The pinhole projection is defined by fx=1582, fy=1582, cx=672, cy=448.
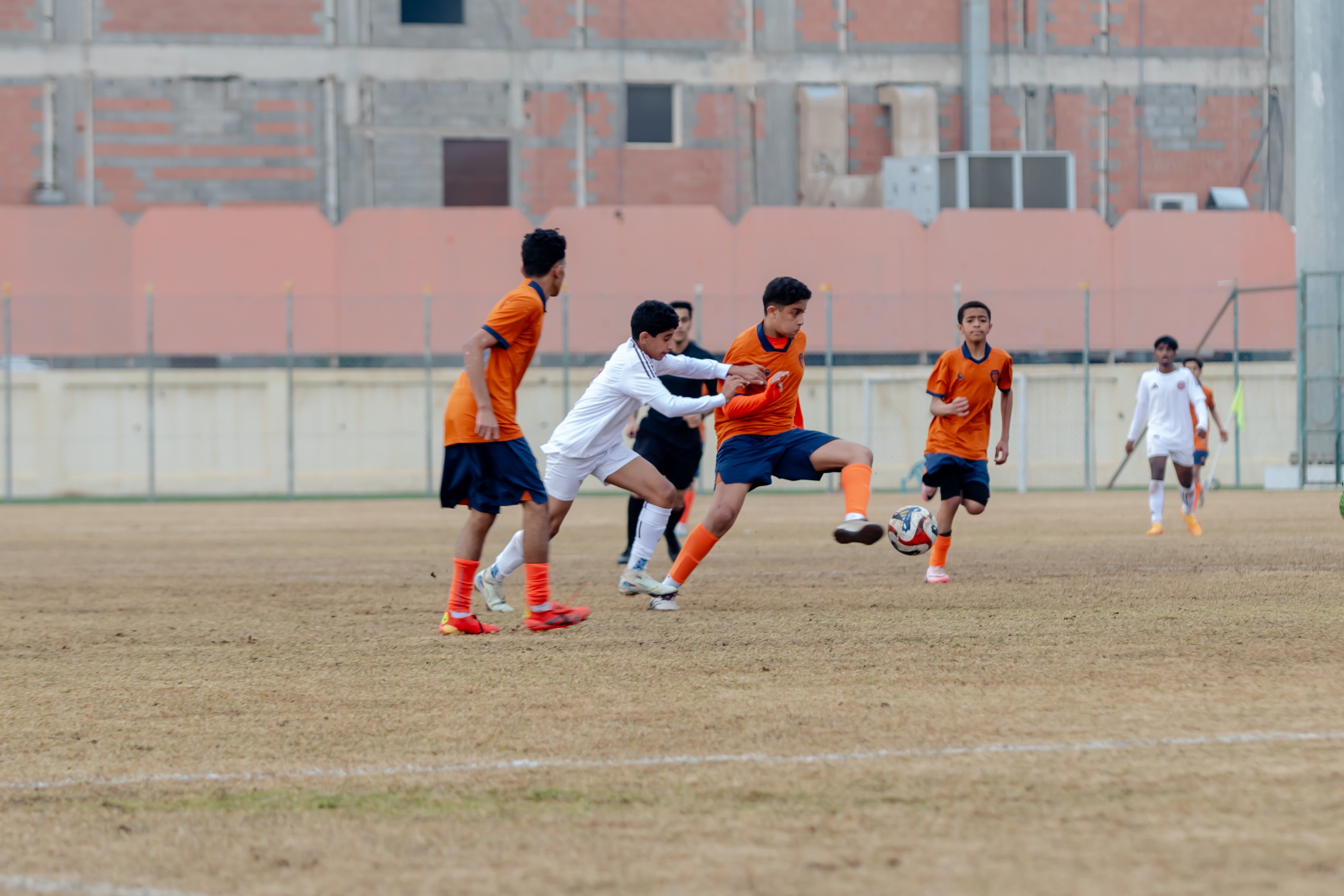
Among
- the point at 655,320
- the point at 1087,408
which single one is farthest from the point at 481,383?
the point at 1087,408

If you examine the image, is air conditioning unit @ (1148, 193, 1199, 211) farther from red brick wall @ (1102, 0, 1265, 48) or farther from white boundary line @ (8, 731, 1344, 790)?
white boundary line @ (8, 731, 1344, 790)

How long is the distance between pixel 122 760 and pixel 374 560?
7492 millimetres

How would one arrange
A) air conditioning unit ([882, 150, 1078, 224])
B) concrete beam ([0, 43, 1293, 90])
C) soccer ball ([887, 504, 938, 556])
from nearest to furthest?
1. soccer ball ([887, 504, 938, 556])
2. air conditioning unit ([882, 150, 1078, 224])
3. concrete beam ([0, 43, 1293, 90])

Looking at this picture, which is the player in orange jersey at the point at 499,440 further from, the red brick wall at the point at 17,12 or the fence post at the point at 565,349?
the red brick wall at the point at 17,12

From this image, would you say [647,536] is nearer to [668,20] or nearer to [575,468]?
[575,468]

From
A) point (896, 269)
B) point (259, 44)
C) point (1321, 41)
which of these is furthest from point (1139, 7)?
point (259, 44)

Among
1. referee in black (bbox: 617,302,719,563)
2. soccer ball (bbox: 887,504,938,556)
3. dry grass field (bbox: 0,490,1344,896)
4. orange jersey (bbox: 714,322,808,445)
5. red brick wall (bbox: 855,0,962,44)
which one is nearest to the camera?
dry grass field (bbox: 0,490,1344,896)

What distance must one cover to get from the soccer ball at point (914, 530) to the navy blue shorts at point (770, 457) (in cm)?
63

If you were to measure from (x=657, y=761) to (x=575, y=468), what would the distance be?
3.82 metres

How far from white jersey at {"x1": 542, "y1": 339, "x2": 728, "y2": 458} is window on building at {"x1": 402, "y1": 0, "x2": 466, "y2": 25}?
26416 mm

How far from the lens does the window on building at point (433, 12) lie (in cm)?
3275

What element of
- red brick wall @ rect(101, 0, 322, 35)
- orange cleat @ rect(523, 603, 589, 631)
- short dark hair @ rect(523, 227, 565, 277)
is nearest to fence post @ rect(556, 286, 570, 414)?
red brick wall @ rect(101, 0, 322, 35)

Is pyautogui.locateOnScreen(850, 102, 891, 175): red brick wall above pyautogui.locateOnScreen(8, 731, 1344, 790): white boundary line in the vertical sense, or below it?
above

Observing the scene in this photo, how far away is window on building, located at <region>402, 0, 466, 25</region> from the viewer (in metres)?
32.8
